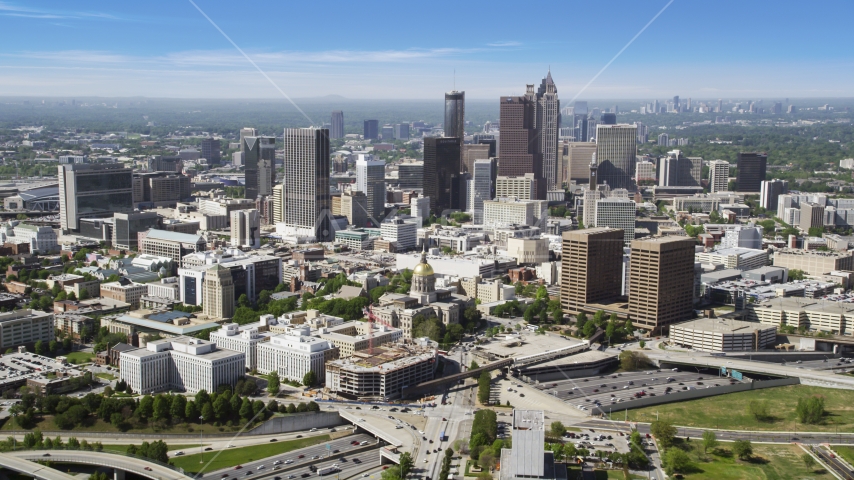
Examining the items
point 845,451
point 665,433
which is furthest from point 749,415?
point 665,433

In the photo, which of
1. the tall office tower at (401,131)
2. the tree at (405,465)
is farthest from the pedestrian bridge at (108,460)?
the tall office tower at (401,131)

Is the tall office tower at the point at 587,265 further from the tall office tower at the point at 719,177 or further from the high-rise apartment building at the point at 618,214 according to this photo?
the tall office tower at the point at 719,177

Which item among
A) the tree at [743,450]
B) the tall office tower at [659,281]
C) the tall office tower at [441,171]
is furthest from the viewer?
the tall office tower at [441,171]

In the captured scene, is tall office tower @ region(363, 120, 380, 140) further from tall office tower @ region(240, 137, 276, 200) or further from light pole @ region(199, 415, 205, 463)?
light pole @ region(199, 415, 205, 463)

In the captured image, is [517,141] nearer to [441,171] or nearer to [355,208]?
[441,171]

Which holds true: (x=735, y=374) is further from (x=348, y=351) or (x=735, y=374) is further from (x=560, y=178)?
(x=560, y=178)

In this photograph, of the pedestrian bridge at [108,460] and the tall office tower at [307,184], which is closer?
the pedestrian bridge at [108,460]
